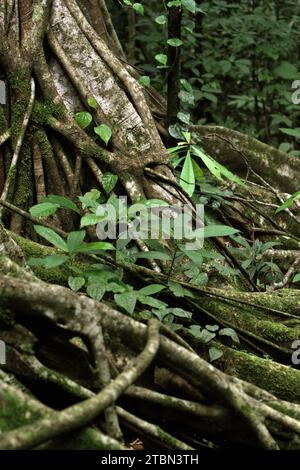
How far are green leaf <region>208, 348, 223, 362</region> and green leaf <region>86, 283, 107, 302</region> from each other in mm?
536

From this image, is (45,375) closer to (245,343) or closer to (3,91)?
(245,343)

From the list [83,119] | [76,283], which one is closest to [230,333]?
[76,283]

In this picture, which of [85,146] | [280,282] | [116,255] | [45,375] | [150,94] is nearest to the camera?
[45,375]

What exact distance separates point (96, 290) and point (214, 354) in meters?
0.58

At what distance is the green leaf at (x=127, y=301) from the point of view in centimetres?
264

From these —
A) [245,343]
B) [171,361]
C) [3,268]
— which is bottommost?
[245,343]

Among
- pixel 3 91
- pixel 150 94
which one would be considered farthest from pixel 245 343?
pixel 150 94

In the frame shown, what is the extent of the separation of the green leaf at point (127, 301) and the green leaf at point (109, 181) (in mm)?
1146

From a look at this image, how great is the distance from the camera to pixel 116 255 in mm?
3023

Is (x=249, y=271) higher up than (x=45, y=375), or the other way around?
(x=45, y=375)

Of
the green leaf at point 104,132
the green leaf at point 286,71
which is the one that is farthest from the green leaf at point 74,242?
the green leaf at point 286,71

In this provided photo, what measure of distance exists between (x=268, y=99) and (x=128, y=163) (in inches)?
181

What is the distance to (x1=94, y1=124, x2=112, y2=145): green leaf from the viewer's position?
3792 mm

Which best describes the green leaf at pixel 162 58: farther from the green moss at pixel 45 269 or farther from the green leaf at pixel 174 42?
the green moss at pixel 45 269
